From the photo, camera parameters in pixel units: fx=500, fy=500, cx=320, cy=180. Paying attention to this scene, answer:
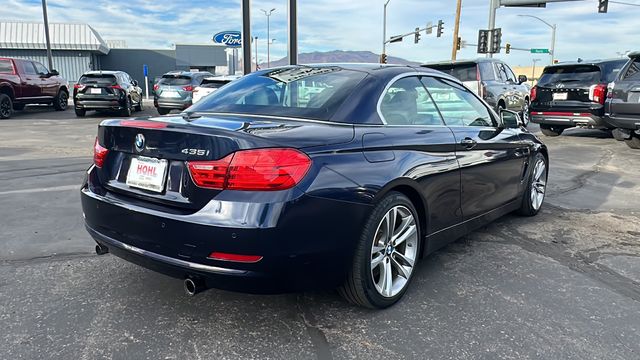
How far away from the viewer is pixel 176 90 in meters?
17.1

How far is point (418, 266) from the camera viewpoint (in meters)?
3.78

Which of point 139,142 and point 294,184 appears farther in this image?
point 139,142

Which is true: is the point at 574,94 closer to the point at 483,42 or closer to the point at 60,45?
the point at 483,42

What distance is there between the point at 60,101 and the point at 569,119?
1771cm

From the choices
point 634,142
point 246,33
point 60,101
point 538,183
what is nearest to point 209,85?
Result: point 246,33

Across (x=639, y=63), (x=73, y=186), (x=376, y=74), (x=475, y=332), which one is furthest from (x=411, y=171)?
(x=639, y=63)

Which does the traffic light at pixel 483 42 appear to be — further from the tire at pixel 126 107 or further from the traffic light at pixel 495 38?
the tire at pixel 126 107

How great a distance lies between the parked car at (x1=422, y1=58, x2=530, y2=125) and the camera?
1134cm

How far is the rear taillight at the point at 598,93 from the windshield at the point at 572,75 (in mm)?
334

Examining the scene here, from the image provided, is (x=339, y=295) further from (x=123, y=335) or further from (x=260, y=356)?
(x=123, y=335)

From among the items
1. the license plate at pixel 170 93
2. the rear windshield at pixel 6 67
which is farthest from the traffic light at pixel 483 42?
the rear windshield at pixel 6 67

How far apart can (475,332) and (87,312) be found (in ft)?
7.38

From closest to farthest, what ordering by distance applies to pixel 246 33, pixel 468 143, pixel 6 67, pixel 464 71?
pixel 468 143, pixel 464 71, pixel 246 33, pixel 6 67

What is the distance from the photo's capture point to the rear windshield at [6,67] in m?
15.8
